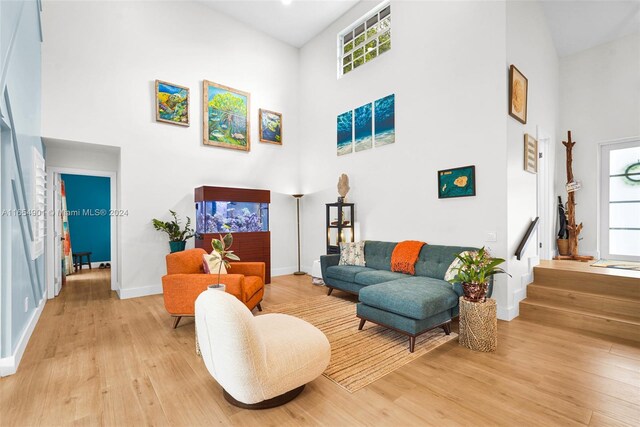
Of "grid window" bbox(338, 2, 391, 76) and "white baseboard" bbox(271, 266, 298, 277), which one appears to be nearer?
"grid window" bbox(338, 2, 391, 76)

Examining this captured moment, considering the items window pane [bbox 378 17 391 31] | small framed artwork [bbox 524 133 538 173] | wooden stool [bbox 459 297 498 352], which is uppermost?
window pane [bbox 378 17 391 31]

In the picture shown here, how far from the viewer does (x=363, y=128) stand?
17.6ft

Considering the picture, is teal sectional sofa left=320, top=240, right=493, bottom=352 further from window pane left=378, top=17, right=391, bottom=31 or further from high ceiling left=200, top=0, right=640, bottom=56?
high ceiling left=200, top=0, right=640, bottom=56

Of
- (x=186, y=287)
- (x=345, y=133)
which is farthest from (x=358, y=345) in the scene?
(x=345, y=133)

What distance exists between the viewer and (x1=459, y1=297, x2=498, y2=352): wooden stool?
8.95ft

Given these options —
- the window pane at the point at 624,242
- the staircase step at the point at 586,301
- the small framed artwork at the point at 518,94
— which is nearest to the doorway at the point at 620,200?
the window pane at the point at 624,242

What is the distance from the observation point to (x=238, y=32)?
6047 millimetres

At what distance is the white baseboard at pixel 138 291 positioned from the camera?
15.4 ft

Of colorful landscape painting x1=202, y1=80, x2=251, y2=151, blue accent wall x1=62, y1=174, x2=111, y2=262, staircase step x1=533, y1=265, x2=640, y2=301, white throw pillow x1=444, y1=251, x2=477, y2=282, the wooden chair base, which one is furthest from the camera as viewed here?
blue accent wall x1=62, y1=174, x2=111, y2=262

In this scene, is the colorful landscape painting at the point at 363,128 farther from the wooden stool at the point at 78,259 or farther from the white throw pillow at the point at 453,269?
the wooden stool at the point at 78,259

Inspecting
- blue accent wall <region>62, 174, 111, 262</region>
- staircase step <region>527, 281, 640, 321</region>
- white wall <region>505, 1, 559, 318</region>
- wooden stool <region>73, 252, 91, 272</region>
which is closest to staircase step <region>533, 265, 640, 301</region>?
staircase step <region>527, 281, 640, 321</region>

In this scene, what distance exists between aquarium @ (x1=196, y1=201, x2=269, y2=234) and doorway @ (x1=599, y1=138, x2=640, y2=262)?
20.5ft

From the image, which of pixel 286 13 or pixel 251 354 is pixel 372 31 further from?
pixel 251 354

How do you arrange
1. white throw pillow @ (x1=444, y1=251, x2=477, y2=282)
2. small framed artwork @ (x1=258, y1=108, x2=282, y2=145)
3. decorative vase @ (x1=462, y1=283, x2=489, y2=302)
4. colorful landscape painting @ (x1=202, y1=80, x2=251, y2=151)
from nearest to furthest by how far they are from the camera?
1. decorative vase @ (x1=462, y1=283, x2=489, y2=302)
2. white throw pillow @ (x1=444, y1=251, x2=477, y2=282)
3. colorful landscape painting @ (x1=202, y1=80, x2=251, y2=151)
4. small framed artwork @ (x1=258, y1=108, x2=282, y2=145)
